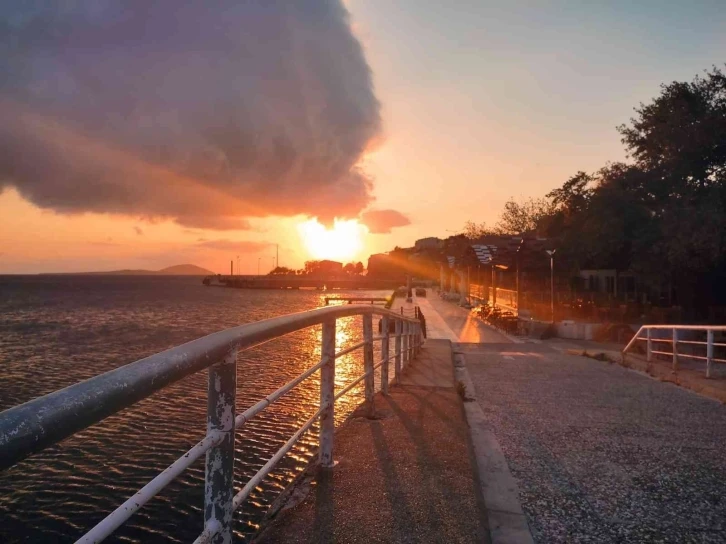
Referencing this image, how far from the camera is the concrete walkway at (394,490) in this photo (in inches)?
114

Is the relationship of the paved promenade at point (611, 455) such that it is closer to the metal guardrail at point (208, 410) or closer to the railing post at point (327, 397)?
the railing post at point (327, 397)

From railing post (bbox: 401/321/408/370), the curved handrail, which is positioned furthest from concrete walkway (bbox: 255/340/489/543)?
railing post (bbox: 401/321/408/370)

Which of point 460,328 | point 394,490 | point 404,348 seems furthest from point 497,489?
point 460,328

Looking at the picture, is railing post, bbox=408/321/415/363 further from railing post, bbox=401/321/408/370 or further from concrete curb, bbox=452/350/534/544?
concrete curb, bbox=452/350/534/544

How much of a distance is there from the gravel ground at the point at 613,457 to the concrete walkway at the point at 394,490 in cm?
56

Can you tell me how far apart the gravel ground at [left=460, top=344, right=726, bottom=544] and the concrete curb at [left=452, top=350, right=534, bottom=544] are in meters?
0.09

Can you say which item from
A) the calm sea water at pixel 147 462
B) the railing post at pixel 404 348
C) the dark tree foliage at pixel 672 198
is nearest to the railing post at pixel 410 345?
the railing post at pixel 404 348

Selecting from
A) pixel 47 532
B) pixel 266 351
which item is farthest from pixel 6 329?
pixel 47 532

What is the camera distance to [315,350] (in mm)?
29812

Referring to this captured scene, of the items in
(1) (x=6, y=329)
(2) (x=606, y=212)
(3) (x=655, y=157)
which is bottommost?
(1) (x=6, y=329)

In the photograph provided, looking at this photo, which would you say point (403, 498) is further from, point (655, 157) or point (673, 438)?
point (655, 157)

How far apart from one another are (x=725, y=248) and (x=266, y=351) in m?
19.7

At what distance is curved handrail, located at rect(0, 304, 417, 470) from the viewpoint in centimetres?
101

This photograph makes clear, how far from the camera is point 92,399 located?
48.0 inches
